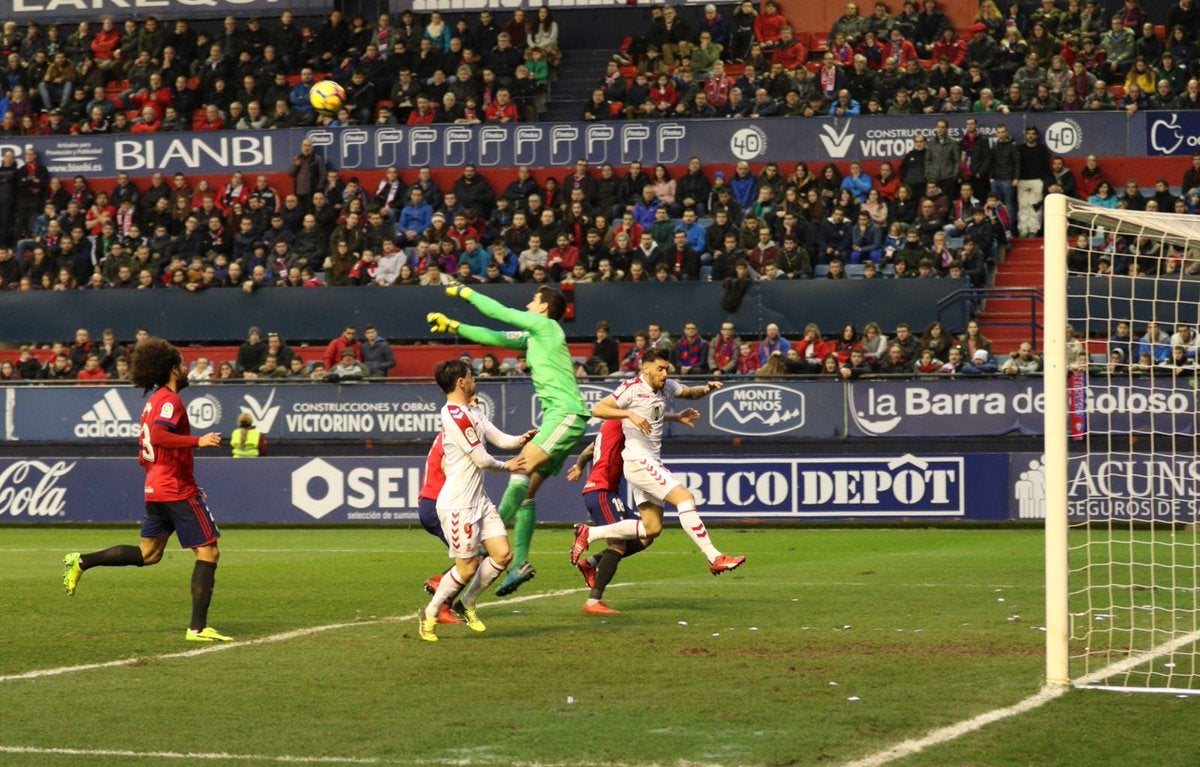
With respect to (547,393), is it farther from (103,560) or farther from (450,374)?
(103,560)

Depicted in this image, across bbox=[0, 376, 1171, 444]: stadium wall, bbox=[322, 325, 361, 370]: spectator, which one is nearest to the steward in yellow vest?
bbox=[0, 376, 1171, 444]: stadium wall

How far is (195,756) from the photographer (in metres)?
7.31

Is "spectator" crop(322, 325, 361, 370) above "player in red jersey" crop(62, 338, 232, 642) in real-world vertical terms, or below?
above

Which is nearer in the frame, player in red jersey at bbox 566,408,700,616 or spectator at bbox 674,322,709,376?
player in red jersey at bbox 566,408,700,616

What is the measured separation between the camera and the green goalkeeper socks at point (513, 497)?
1232cm

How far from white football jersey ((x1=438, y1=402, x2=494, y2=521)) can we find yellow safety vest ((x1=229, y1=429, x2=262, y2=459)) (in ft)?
45.6

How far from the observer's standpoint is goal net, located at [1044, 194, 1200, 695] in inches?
353

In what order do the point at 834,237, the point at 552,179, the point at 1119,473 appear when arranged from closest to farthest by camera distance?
the point at 1119,473, the point at 834,237, the point at 552,179

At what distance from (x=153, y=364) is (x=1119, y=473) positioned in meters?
14.0

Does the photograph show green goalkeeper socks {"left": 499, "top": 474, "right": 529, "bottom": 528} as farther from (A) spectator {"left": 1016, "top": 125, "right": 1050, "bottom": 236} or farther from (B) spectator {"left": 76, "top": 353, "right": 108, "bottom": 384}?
(A) spectator {"left": 1016, "top": 125, "right": 1050, "bottom": 236}

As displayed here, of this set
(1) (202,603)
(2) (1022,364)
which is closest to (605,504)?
(1) (202,603)

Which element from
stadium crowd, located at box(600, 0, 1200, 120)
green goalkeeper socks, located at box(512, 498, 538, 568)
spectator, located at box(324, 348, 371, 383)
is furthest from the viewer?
stadium crowd, located at box(600, 0, 1200, 120)

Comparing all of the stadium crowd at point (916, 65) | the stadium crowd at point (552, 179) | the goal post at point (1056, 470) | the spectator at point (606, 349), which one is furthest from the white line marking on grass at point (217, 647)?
the stadium crowd at point (916, 65)

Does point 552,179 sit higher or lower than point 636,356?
higher
